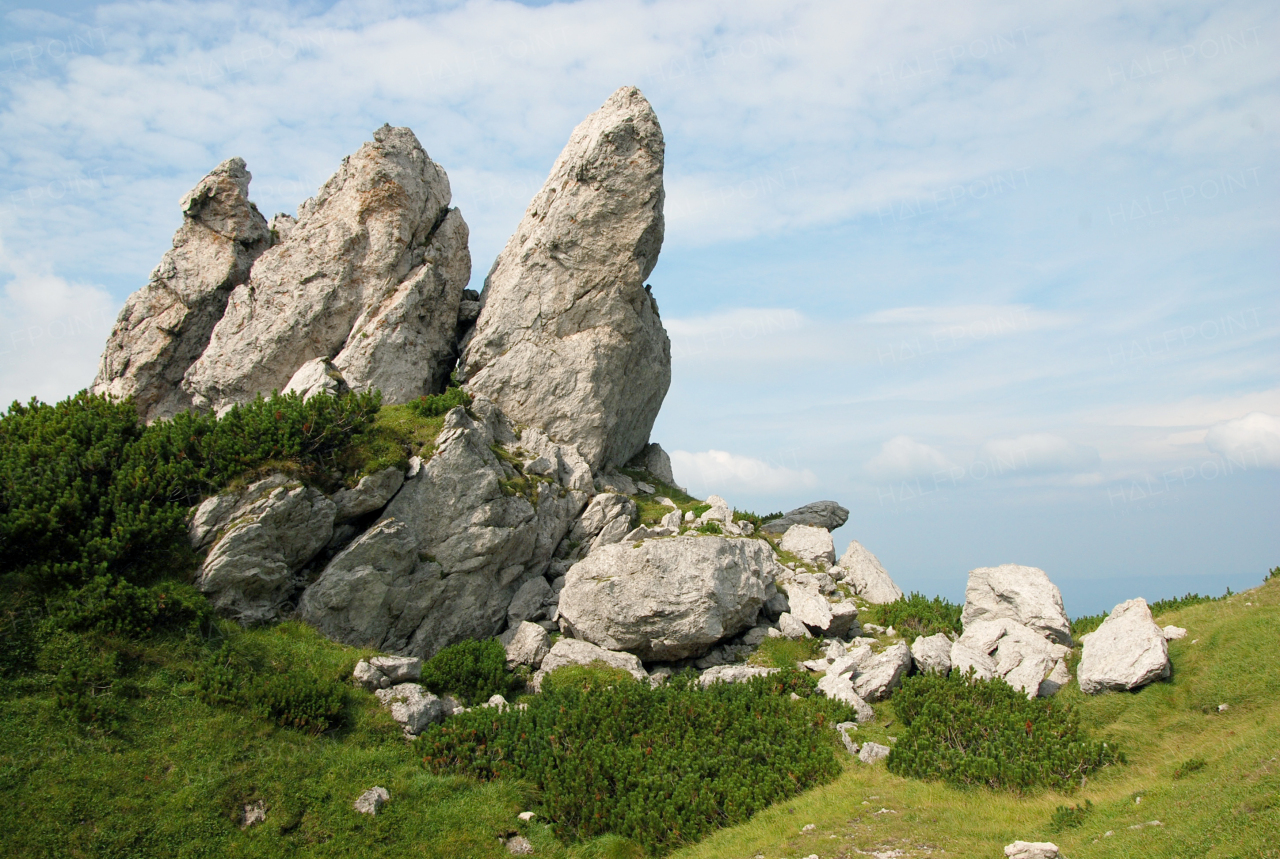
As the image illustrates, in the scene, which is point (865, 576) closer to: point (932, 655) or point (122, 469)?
point (932, 655)

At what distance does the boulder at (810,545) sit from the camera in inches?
1220

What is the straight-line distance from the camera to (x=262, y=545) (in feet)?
66.7

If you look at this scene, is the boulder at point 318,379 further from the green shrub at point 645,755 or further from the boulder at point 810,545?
the boulder at point 810,545

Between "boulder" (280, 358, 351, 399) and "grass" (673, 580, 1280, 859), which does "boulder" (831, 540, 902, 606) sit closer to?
"grass" (673, 580, 1280, 859)

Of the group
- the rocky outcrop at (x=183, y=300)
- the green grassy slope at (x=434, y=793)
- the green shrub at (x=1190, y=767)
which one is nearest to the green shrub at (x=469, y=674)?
the green grassy slope at (x=434, y=793)

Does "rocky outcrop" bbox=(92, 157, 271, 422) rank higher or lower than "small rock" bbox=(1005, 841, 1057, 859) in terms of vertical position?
higher

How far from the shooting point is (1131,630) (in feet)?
63.4

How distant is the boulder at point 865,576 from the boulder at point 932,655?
687cm

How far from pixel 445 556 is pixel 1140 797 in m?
19.3

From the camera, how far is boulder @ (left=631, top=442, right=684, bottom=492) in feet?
129

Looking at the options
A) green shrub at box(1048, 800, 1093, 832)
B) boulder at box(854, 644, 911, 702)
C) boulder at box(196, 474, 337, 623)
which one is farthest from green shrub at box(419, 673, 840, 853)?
boulder at box(196, 474, 337, 623)

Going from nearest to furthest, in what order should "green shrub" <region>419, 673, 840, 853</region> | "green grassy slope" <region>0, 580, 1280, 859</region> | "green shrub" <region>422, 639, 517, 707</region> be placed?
"green grassy slope" <region>0, 580, 1280, 859</region> < "green shrub" <region>419, 673, 840, 853</region> < "green shrub" <region>422, 639, 517, 707</region>

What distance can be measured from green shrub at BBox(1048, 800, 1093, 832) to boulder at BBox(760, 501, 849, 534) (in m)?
22.0

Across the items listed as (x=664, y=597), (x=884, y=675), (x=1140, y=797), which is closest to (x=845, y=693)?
(x=884, y=675)
